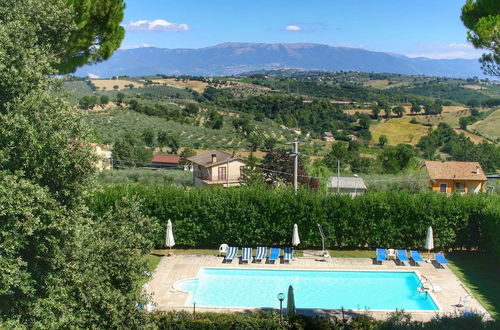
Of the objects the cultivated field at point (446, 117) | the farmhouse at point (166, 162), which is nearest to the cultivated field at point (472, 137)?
the cultivated field at point (446, 117)

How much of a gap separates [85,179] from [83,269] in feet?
4.60

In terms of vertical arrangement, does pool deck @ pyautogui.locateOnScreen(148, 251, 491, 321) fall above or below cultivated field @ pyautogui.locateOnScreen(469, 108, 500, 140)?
above

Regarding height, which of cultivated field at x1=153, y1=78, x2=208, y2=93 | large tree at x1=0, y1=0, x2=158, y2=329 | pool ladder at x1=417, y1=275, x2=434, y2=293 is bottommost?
pool ladder at x1=417, y1=275, x2=434, y2=293

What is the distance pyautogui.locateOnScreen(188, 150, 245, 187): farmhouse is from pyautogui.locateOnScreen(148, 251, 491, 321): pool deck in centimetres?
1777

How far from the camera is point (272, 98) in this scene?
326 feet

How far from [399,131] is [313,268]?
78905mm

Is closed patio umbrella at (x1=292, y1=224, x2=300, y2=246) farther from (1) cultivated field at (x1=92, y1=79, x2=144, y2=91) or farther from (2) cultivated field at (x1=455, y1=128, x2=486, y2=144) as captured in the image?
(1) cultivated field at (x1=92, y1=79, x2=144, y2=91)

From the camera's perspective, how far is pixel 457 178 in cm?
3588

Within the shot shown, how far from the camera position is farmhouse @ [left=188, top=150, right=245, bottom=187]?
118ft

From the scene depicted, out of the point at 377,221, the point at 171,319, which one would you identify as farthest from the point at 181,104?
the point at 171,319

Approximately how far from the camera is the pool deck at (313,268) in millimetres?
13592

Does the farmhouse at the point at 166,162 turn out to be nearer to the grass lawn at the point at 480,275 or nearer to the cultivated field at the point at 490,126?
the grass lawn at the point at 480,275

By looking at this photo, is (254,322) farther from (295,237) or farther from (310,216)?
(310,216)

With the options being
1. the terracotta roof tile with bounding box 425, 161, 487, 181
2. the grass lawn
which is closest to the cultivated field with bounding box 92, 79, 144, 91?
the terracotta roof tile with bounding box 425, 161, 487, 181
